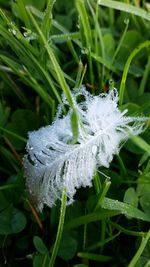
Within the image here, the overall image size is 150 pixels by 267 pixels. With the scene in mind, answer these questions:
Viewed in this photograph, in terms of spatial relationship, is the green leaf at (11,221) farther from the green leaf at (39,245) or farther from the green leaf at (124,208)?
the green leaf at (124,208)

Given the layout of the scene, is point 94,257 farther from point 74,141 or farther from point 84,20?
point 84,20

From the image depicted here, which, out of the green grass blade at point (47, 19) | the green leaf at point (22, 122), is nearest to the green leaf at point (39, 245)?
the green leaf at point (22, 122)

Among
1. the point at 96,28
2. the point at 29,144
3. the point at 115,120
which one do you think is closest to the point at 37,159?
the point at 29,144

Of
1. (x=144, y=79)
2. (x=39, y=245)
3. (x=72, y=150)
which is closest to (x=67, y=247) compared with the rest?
(x=39, y=245)

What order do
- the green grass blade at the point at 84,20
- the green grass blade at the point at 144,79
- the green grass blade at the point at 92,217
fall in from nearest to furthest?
1. the green grass blade at the point at 92,217
2. the green grass blade at the point at 84,20
3. the green grass blade at the point at 144,79

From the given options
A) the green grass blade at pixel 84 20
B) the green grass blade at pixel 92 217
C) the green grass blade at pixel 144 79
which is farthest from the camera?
the green grass blade at pixel 144 79

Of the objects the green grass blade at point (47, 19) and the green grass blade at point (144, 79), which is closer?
the green grass blade at point (47, 19)
